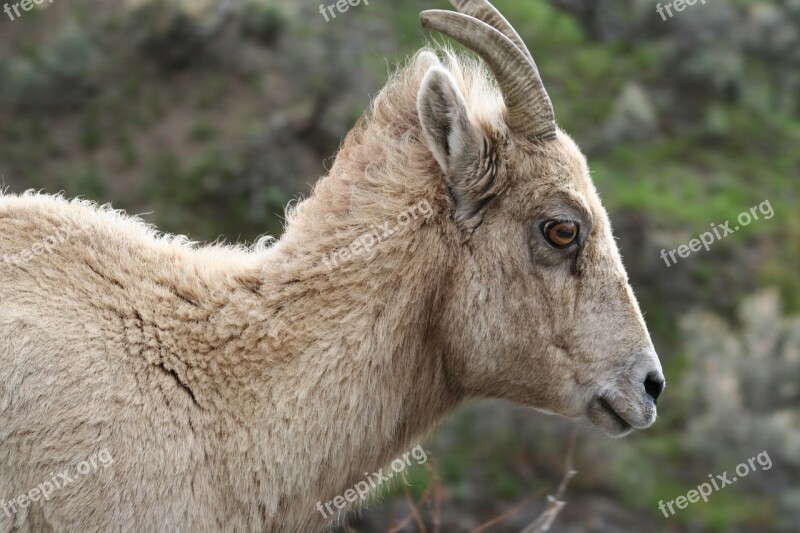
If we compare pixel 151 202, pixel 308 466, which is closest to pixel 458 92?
pixel 308 466

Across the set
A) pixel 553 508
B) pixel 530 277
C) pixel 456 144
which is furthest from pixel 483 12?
pixel 553 508

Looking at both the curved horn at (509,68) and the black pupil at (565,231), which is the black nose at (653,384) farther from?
the curved horn at (509,68)

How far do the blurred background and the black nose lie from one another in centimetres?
903

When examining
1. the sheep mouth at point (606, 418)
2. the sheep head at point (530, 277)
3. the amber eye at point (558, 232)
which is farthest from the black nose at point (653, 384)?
the amber eye at point (558, 232)

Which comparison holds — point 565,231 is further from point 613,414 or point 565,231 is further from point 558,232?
point 613,414

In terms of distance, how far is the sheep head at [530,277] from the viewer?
4.92m

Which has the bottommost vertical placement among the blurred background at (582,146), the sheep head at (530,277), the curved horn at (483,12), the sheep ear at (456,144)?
the blurred background at (582,146)

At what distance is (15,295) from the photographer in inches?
172

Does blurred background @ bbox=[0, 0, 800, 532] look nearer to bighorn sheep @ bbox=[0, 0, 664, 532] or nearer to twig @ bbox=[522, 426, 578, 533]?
twig @ bbox=[522, 426, 578, 533]

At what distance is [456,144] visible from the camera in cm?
488

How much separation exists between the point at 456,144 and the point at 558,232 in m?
0.74

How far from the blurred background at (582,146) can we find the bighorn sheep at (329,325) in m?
9.10

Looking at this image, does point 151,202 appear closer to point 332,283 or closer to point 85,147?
point 85,147

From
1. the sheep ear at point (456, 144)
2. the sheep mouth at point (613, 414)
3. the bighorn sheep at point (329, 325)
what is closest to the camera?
the bighorn sheep at point (329, 325)
